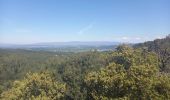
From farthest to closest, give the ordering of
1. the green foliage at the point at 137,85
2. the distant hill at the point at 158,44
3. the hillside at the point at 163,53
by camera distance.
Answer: the distant hill at the point at 158,44
the hillside at the point at 163,53
the green foliage at the point at 137,85

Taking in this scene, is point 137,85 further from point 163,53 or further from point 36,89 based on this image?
point 163,53

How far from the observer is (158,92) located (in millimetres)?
28531

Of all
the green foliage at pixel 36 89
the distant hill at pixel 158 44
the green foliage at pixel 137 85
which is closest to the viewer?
the green foliage at pixel 137 85

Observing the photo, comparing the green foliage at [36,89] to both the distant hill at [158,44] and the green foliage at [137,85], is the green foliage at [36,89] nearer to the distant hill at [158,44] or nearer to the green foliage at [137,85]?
the green foliage at [137,85]

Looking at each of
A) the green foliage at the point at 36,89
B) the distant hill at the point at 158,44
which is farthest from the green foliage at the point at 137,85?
the distant hill at the point at 158,44

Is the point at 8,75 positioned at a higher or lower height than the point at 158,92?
lower

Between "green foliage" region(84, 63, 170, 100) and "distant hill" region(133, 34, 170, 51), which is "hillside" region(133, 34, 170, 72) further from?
"green foliage" region(84, 63, 170, 100)

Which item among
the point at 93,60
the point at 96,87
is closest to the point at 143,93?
the point at 96,87

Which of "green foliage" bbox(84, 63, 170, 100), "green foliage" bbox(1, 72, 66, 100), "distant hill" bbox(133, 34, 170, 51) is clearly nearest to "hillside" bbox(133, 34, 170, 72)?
"distant hill" bbox(133, 34, 170, 51)

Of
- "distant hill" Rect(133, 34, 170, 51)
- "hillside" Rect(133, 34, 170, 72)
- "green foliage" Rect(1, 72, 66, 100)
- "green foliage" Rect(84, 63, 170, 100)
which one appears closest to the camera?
"green foliage" Rect(84, 63, 170, 100)

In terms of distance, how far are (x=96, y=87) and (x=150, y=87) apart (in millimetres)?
9340

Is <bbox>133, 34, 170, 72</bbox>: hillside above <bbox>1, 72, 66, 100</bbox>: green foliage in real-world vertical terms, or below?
above

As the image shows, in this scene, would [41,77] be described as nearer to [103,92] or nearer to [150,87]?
[103,92]

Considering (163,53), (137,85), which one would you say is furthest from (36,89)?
(163,53)
